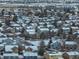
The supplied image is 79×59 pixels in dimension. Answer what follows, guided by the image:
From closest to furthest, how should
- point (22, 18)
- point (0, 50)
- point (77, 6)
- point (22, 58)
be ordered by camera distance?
1. point (22, 58)
2. point (0, 50)
3. point (22, 18)
4. point (77, 6)

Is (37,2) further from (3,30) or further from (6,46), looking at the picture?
(6,46)

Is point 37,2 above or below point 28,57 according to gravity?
below

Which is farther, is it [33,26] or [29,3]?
[29,3]

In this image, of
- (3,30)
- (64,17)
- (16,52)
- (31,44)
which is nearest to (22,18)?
(64,17)

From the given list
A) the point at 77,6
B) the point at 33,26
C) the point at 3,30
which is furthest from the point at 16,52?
the point at 77,6

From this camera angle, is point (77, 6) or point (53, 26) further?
point (77, 6)

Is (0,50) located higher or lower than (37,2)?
higher

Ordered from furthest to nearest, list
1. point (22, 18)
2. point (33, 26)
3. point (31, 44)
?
point (22, 18), point (33, 26), point (31, 44)

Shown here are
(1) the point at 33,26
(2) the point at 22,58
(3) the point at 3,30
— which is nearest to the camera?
(2) the point at 22,58

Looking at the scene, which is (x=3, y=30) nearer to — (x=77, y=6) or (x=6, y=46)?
(x=6, y=46)
